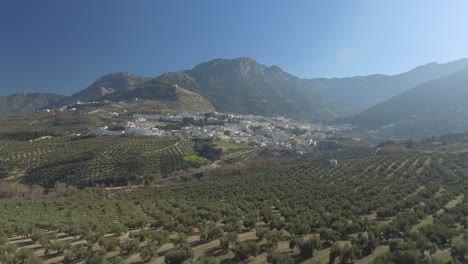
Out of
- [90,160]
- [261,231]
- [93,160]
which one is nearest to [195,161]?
[93,160]

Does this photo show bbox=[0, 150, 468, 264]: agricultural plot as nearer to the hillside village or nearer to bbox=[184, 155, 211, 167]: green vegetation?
bbox=[184, 155, 211, 167]: green vegetation

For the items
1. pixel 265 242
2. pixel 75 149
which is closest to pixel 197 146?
pixel 75 149

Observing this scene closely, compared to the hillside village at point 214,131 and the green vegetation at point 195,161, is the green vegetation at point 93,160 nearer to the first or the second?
the green vegetation at point 195,161

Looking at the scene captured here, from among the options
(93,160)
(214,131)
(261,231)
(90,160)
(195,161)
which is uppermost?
(214,131)

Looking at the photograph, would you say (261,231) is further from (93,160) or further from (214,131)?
(214,131)

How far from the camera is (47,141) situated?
4188 inches

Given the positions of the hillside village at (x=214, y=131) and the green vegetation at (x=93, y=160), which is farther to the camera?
the hillside village at (x=214, y=131)

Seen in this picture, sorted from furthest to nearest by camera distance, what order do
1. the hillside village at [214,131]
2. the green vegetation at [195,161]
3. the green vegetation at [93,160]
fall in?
the hillside village at [214,131] < the green vegetation at [195,161] < the green vegetation at [93,160]

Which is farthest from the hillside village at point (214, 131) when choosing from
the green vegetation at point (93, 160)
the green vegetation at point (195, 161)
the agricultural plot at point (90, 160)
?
the green vegetation at point (195, 161)

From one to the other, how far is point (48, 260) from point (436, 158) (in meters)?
73.4

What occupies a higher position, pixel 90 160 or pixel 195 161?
pixel 90 160

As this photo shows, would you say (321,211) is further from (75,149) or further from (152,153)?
(75,149)

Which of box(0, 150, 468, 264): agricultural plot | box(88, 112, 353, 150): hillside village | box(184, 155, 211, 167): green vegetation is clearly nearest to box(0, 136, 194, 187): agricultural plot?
box(184, 155, 211, 167): green vegetation

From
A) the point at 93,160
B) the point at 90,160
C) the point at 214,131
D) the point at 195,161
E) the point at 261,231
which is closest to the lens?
the point at 261,231
